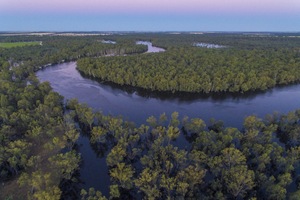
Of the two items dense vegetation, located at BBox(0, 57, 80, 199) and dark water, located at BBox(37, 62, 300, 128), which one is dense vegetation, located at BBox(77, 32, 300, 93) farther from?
dense vegetation, located at BBox(0, 57, 80, 199)

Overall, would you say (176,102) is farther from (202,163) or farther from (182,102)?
(202,163)

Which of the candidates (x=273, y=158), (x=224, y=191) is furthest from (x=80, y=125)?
(x=273, y=158)

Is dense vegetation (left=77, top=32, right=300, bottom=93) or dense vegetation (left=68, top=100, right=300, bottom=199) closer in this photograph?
dense vegetation (left=68, top=100, right=300, bottom=199)

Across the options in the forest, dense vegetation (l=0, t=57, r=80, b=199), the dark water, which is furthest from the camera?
the dark water

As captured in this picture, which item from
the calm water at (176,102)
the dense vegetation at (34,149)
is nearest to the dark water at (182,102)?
the calm water at (176,102)

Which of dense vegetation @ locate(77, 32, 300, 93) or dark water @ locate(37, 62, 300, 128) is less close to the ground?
dense vegetation @ locate(77, 32, 300, 93)

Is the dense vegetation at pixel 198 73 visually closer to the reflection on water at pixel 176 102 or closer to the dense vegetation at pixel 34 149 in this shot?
the reflection on water at pixel 176 102

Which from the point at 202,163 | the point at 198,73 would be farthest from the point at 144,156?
the point at 198,73

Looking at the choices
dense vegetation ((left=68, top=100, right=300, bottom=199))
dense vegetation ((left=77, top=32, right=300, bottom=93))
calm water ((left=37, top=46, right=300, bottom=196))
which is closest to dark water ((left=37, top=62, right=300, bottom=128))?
calm water ((left=37, top=46, right=300, bottom=196))
